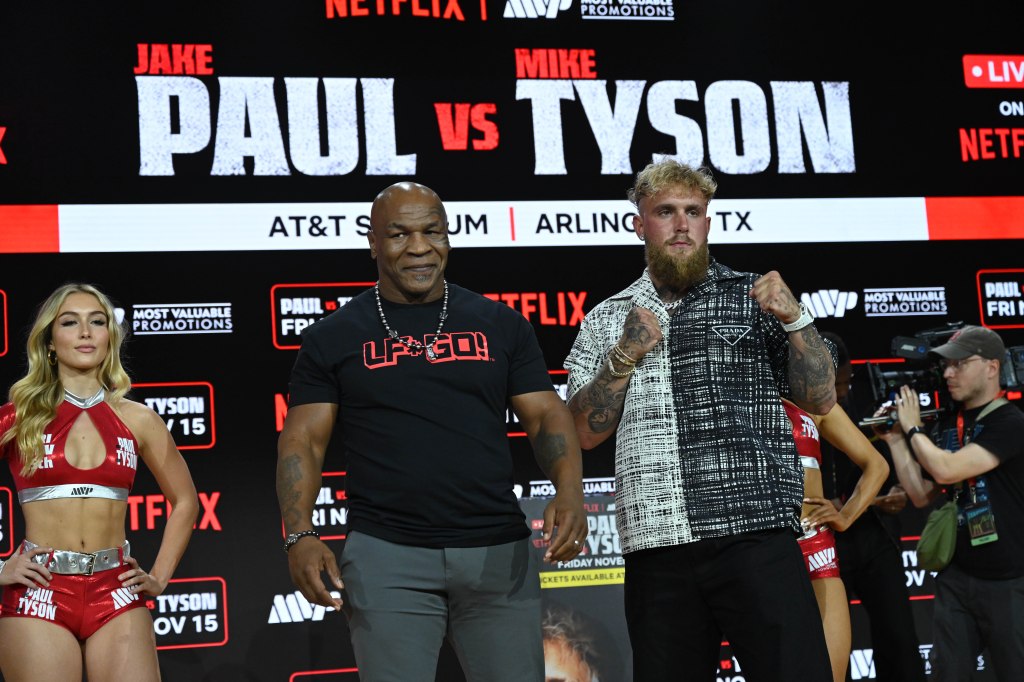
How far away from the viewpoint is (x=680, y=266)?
117 inches

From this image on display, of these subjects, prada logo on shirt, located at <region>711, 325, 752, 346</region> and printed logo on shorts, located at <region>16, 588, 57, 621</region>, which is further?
printed logo on shorts, located at <region>16, 588, 57, 621</region>

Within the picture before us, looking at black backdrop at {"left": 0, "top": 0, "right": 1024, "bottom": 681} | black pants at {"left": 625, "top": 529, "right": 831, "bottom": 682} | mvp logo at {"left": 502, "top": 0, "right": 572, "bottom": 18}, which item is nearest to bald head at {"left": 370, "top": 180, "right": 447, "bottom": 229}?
black pants at {"left": 625, "top": 529, "right": 831, "bottom": 682}

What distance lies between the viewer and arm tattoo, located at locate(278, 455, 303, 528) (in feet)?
8.63

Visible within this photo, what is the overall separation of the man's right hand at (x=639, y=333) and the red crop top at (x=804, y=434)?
1.55 metres

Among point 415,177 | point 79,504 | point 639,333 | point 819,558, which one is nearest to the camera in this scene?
point 639,333

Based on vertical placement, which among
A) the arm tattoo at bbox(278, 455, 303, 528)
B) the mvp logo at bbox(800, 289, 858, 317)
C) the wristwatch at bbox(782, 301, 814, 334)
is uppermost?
the mvp logo at bbox(800, 289, 858, 317)

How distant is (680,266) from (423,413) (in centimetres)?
77

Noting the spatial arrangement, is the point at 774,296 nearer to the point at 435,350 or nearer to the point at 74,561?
the point at 435,350

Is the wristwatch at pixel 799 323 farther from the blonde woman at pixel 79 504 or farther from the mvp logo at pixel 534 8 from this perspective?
the mvp logo at pixel 534 8

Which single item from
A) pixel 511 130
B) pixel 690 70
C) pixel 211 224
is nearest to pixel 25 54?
pixel 211 224

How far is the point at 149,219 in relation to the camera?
503cm

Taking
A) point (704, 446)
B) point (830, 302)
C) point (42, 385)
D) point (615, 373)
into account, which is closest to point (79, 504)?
point (42, 385)

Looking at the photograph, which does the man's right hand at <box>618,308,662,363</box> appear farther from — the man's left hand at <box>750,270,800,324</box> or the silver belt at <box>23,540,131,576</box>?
the silver belt at <box>23,540,131,576</box>

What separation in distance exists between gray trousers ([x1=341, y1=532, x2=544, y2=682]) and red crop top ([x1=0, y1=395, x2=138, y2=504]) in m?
1.21
